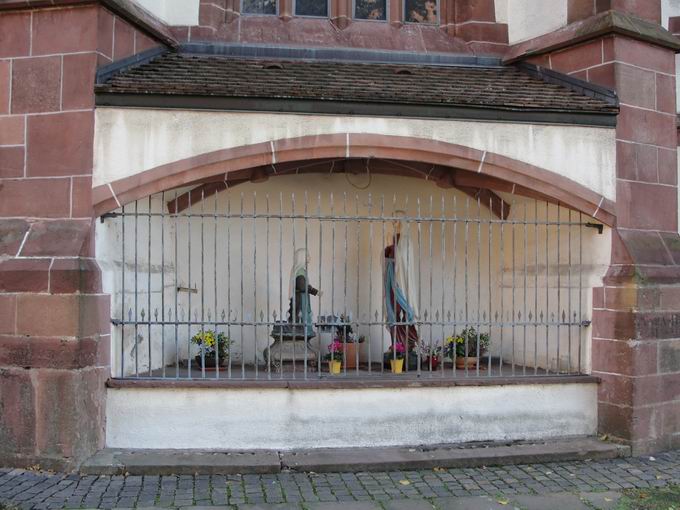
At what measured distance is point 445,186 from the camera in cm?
782

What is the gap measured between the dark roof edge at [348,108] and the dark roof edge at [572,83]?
21cm

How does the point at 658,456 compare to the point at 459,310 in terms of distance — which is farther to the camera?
the point at 459,310

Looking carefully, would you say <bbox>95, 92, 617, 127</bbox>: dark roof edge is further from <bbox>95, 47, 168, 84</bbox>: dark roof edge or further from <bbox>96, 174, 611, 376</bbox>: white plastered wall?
<bbox>96, 174, 611, 376</bbox>: white plastered wall

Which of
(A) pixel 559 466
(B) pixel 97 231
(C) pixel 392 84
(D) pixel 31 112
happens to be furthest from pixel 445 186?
(D) pixel 31 112

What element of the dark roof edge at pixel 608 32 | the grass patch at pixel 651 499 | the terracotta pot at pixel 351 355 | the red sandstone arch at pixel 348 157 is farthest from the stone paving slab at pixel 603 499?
the dark roof edge at pixel 608 32

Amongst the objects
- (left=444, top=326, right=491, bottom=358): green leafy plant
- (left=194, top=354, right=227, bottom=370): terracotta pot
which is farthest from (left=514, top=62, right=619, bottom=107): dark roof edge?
A: (left=194, top=354, right=227, bottom=370): terracotta pot

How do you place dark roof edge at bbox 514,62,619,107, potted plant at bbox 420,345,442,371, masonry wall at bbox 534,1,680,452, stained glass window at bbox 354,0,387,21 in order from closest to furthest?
masonry wall at bbox 534,1,680,452 < dark roof edge at bbox 514,62,619,107 < potted plant at bbox 420,345,442,371 < stained glass window at bbox 354,0,387,21

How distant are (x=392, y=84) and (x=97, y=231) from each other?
3.21 m

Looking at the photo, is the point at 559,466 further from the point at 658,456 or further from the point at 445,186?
the point at 445,186

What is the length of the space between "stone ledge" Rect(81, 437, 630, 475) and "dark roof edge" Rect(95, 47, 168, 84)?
3.39m

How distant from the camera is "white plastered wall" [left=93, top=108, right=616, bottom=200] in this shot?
618cm

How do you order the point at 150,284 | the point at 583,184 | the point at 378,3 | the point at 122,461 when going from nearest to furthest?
the point at 122,461 → the point at 583,184 → the point at 150,284 → the point at 378,3

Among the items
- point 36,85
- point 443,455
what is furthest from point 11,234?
point 443,455

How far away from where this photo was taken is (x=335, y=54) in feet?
25.9
